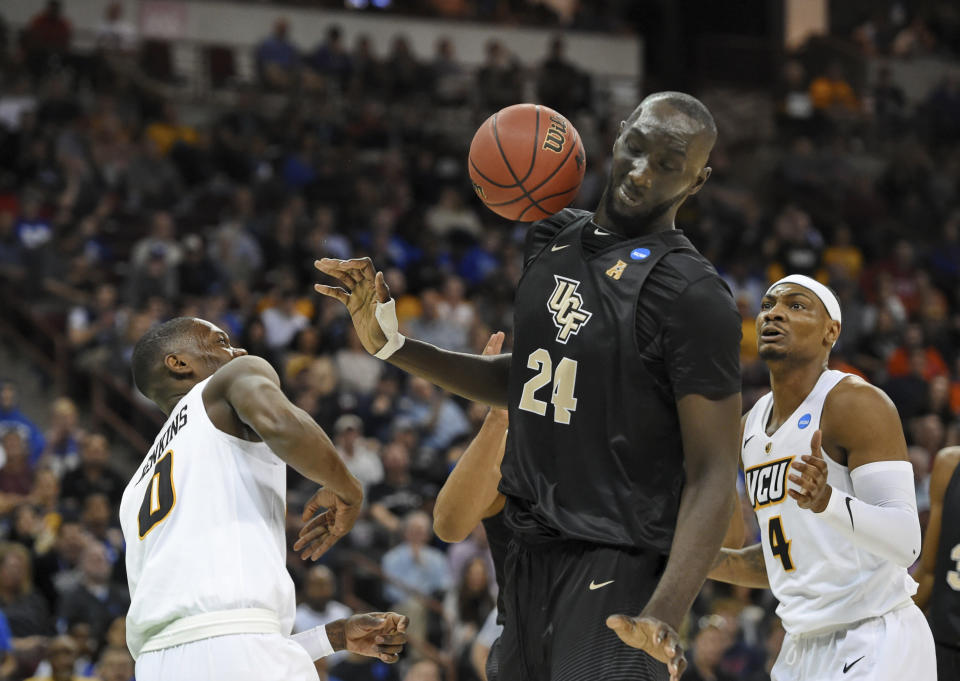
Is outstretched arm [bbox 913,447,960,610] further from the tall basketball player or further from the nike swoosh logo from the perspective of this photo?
the nike swoosh logo

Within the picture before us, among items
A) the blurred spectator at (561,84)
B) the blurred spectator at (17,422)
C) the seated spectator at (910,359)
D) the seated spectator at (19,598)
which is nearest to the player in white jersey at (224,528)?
the seated spectator at (19,598)

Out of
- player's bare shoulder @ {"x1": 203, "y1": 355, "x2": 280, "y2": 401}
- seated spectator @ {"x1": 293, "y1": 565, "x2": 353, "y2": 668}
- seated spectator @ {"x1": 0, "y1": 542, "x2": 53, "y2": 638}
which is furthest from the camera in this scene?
seated spectator @ {"x1": 293, "y1": 565, "x2": 353, "y2": 668}

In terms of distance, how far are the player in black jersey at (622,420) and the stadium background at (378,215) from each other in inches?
204

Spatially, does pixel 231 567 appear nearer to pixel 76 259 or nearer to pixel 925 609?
pixel 925 609

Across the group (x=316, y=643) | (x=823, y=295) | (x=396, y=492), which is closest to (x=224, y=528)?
(x=316, y=643)

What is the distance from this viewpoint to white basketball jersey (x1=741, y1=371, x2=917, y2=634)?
4418 millimetres

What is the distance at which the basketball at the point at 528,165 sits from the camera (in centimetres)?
389

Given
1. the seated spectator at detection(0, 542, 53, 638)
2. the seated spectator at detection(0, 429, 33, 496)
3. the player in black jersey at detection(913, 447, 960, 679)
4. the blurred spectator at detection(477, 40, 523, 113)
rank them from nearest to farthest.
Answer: the player in black jersey at detection(913, 447, 960, 679), the seated spectator at detection(0, 542, 53, 638), the seated spectator at detection(0, 429, 33, 496), the blurred spectator at detection(477, 40, 523, 113)

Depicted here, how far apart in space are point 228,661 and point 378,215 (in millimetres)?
11603

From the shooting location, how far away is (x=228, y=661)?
3504mm

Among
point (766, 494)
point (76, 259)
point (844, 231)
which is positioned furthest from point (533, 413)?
point (844, 231)

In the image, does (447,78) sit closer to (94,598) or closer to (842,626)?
(94,598)

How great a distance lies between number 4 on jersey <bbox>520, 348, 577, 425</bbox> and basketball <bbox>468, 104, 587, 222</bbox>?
26.2 inches

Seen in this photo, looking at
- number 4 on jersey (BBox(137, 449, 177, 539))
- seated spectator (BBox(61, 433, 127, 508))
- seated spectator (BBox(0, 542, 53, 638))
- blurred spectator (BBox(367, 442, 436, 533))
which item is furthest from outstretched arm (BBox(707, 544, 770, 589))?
seated spectator (BBox(61, 433, 127, 508))
